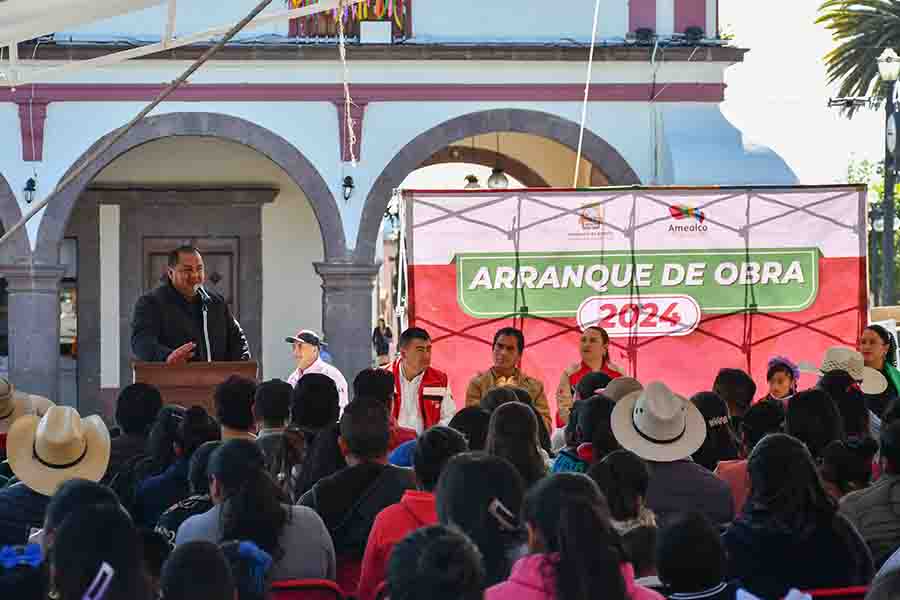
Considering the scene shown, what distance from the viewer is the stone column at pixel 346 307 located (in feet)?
60.4

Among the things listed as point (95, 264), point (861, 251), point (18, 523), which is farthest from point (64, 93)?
point (18, 523)

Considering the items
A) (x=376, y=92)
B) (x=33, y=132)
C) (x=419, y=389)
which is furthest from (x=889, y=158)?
(x=419, y=389)

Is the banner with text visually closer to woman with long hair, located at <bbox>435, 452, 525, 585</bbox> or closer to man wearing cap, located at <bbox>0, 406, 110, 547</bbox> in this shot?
man wearing cap, located at <bbox>0, 406, 110, 547</bbox>

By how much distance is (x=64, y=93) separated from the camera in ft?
59.8

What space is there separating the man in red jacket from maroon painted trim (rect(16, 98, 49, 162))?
1357cm

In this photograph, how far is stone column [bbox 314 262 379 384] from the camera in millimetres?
18406

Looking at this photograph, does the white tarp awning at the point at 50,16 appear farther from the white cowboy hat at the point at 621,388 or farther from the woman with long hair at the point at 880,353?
the woman with long hair at the point at 880,353

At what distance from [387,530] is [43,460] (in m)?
1.45

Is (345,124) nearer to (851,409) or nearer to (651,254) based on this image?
(651,254)

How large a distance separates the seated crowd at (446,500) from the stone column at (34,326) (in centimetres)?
1022

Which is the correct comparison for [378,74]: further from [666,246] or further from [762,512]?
[762,512]

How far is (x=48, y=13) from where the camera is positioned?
7.62 metres

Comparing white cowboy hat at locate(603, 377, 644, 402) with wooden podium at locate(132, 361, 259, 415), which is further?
wooden podium at locate(132, 361, 259, 415)

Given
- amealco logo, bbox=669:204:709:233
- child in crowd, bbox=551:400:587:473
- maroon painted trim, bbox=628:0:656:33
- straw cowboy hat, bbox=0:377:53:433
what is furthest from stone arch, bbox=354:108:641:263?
child in crowd, bbox=551:400:587:473
